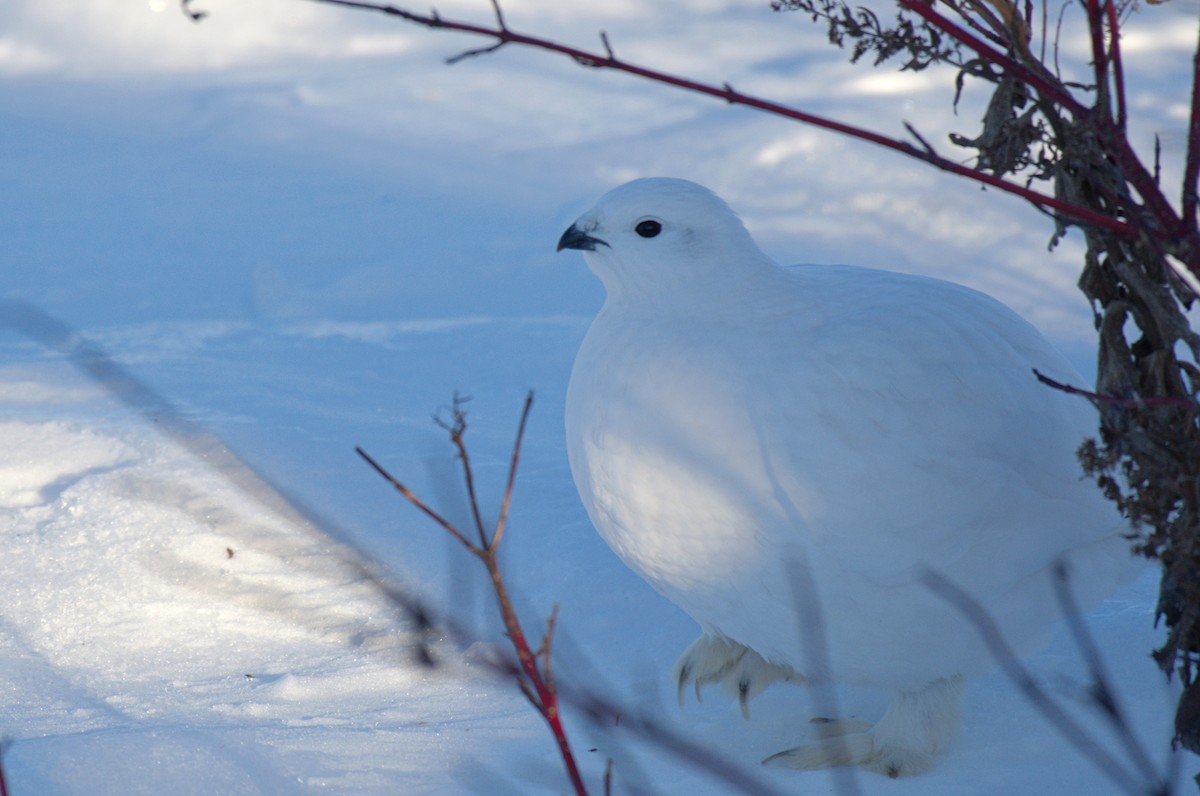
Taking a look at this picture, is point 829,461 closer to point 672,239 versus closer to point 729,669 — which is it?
point 672,239

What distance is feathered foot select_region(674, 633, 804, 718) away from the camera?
246 centimetres

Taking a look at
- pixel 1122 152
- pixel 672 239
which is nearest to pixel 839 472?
pixel 672 239

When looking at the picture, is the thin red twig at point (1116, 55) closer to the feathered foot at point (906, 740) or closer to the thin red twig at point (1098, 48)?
the thin red twig at point (1098, 48)

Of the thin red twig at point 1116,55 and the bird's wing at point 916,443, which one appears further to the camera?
the bird's wing at point 916,443

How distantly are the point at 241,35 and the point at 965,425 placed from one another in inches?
259

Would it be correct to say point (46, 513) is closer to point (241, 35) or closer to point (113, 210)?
point (113, 210)

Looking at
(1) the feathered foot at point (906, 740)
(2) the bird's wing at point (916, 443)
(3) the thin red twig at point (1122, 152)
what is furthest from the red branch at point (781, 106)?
(1) the feathered foot at point (906, 740)

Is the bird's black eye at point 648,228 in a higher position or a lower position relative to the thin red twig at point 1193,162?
lower

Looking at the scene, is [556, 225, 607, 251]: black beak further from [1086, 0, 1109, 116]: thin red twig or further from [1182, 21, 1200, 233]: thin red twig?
[1182, 21, 1200, 233]: thin red twig

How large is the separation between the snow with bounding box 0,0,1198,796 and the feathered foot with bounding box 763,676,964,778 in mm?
45

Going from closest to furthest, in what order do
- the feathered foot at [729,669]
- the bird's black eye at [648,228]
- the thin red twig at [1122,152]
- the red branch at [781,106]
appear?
the red branch at [781,106]
the thin red twig at [1122,152]
the bird's black eye at [648,228]
the feathered foot at [729,669]

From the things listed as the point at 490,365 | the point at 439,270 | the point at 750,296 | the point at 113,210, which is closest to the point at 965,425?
the point at 750,296

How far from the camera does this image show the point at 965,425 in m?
2.12

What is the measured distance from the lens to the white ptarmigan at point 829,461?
2.03 m
